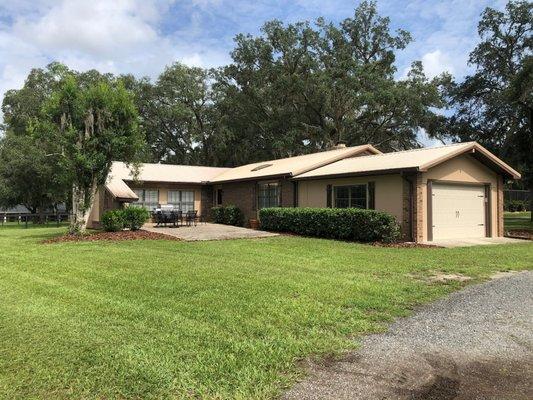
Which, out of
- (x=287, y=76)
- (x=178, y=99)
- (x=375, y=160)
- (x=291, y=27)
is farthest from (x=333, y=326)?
(x=178, y=99)

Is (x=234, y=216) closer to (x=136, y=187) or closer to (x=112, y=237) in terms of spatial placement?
(x=136, y=187)

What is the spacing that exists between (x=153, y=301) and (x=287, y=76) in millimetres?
32229

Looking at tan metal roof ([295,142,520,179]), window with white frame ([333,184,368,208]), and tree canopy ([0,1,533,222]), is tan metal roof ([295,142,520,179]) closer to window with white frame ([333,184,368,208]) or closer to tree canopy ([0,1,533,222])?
window with white frame ([333,184,368,208])

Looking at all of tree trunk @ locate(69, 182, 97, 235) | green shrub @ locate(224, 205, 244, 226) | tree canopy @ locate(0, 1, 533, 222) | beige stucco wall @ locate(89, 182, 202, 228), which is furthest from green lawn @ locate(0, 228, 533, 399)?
tree canopy @ locate(0, 1, 533, 222)

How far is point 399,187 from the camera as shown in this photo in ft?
51.5

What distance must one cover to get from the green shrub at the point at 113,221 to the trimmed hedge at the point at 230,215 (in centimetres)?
715

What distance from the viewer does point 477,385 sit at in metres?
3.75

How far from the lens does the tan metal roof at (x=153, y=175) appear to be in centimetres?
2116

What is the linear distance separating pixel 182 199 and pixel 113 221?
28.5 ft

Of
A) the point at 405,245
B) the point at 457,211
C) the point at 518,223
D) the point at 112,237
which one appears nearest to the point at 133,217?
the point at 112,237

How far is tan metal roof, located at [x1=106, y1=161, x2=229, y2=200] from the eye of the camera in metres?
21.2

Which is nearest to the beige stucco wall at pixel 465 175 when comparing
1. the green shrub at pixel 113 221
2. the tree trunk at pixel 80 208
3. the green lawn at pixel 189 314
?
the green lawn at pixel 189 314

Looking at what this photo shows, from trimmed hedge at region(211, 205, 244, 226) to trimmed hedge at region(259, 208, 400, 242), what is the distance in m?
4.88

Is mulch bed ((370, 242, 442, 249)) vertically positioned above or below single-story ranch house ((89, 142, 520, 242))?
below
